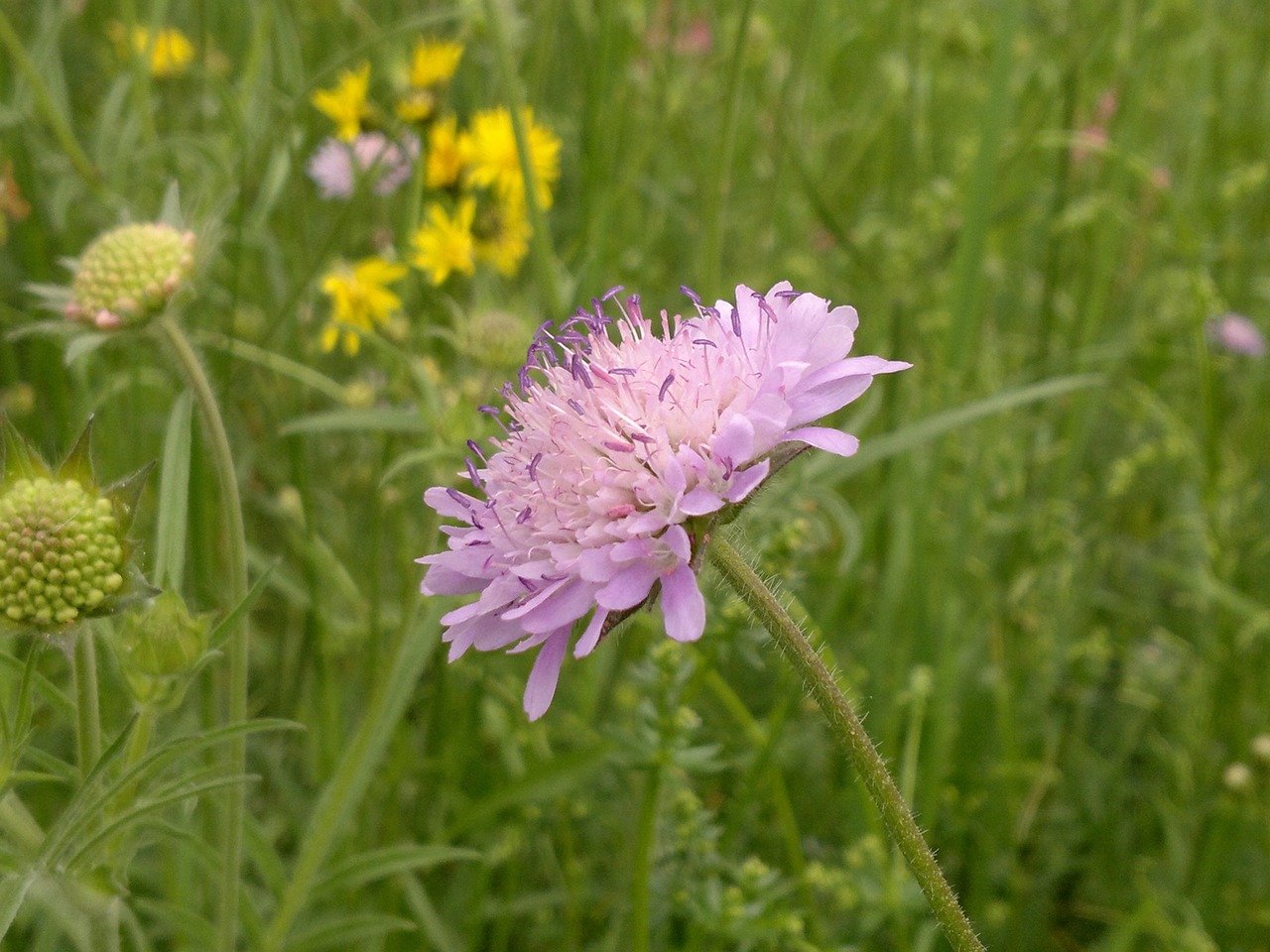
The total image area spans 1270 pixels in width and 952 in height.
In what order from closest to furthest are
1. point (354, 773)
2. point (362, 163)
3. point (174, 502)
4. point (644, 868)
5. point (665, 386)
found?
point (665, 386) < point (174, 502) < point (644, 868) < point (354, 773) < point (362, 163)

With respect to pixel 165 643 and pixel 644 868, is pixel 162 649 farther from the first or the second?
pixel 644 868

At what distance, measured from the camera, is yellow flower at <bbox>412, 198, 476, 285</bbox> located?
2.25m

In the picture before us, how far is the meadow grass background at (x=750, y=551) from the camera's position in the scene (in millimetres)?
1750

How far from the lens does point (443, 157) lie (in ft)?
7.96

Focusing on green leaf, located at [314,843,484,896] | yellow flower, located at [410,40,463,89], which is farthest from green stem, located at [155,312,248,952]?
yellow flower, located at [410,40,463,89]

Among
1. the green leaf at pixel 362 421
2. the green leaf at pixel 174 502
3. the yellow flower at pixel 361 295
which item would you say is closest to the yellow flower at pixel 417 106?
the yellow flower at pixel 361 295

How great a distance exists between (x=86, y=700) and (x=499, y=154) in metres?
1.58

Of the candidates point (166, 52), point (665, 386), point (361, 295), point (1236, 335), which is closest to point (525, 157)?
point (361, 295)

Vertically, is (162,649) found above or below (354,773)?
above

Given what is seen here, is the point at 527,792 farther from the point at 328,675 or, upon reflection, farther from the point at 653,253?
the point at 653,253

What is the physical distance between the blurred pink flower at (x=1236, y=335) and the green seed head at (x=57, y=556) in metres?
3.15

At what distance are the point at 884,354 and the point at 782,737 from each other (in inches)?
36.0

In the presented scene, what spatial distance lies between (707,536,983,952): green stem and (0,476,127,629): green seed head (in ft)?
1.97

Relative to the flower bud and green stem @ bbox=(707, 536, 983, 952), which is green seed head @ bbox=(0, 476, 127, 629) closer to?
the flower bud
